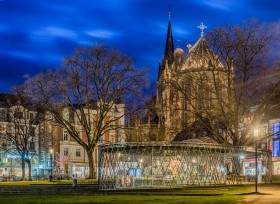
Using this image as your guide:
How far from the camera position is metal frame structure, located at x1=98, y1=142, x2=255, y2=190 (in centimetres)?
4062

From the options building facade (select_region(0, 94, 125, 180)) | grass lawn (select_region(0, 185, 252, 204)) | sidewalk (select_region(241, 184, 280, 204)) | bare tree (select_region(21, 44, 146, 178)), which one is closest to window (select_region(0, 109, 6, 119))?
building facade (select_region(0, 94, 125, 180))

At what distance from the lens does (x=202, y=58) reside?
56.6 m

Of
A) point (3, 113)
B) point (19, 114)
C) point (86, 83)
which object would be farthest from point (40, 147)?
point (86, 83)

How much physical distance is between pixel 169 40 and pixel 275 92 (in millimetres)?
102806

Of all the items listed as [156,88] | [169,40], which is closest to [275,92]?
[156,88]

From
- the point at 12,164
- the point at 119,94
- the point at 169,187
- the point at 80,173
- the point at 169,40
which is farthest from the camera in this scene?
the point at 169,40

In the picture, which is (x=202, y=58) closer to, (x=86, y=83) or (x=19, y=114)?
(x=86, y=83)

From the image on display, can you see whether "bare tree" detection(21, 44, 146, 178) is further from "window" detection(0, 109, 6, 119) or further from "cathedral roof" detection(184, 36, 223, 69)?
"window" detection(0, 109, 6, 119)

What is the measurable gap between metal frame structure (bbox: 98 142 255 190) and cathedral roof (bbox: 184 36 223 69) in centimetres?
1346

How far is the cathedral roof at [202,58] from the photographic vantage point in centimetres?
5609

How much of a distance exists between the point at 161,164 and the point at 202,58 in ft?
59.2

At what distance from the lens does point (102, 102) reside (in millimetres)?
62938

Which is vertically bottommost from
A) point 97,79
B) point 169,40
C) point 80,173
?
point 80,173

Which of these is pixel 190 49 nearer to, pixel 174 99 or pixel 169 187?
pixel 174 99
